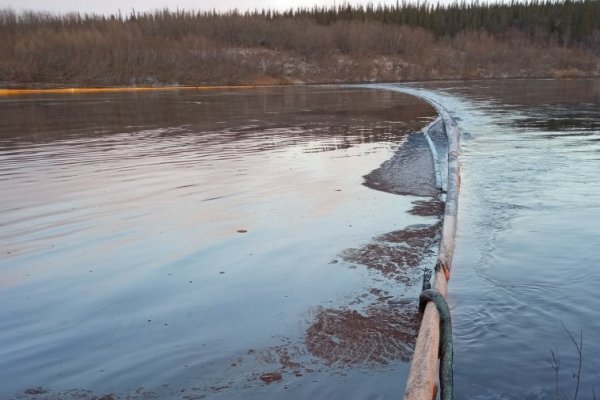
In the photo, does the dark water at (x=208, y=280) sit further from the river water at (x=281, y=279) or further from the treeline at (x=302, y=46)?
the treeline at (x=302, y=46)

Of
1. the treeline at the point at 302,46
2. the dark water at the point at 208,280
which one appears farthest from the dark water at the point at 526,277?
the treeline at the point at 302,46

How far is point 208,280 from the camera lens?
5305 mm

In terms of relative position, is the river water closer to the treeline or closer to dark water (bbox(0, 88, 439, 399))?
dark water (bbox(0, 88, 439, 399))

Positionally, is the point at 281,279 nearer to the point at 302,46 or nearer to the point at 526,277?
the point at 526,277

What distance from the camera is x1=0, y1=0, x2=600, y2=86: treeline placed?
75.9m

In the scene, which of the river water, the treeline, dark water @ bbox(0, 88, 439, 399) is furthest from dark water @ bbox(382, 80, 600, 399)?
the treeline

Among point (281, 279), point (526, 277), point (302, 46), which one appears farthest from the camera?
point (302, 46)

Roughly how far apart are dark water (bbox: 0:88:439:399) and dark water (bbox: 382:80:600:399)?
0.48 m

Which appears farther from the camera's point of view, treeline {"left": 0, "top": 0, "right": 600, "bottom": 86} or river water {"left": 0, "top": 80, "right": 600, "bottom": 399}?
treeline {"left": 0, "top": 0, "right": 600, "bottom": 86}

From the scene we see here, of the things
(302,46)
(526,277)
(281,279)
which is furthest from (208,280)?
(302,46)

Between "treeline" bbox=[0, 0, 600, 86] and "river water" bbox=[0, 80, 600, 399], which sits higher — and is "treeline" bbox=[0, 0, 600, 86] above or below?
above

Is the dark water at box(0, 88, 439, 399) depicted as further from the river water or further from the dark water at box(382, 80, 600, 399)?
the dark water at box(382, 80, 600, 399)

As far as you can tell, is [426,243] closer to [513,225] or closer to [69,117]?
[513,225]

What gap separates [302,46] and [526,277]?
97.6 meters
